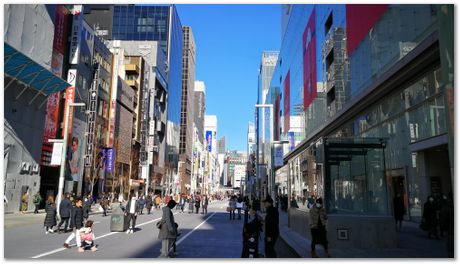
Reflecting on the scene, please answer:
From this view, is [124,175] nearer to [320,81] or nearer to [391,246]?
[320,81]

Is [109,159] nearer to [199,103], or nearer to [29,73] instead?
[29,73]

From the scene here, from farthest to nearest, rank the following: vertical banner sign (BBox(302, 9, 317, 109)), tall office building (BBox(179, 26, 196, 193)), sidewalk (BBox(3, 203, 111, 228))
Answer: tall office building (BBox(179, 26, 196, 193)), vertical banner sign (BBox(302, 9, 317, 109)), sidewalk (BBox(3, 203, 111, 228))

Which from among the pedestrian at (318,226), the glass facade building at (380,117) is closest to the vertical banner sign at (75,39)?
the glass facade building at (380,117)

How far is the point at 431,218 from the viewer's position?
46.8ft

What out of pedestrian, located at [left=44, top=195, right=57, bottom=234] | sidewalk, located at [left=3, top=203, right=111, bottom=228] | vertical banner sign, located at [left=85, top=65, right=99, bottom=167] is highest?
vertical banner sign, located at [left=85, top=65, right=99, bottom=167]

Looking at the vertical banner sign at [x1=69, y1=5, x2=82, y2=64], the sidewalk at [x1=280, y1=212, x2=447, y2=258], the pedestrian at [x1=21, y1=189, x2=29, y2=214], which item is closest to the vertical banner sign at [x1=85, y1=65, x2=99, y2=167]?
the vertical banner sign at [x1=69, y1=5, x2=82, y2=64]

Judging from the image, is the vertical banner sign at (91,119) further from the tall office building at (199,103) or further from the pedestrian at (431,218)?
the tall office building at (199,103)

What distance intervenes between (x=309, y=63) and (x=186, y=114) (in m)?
93.4

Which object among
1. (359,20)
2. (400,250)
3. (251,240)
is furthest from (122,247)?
(359,20)

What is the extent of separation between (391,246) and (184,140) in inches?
4641

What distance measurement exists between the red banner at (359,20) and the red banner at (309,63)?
1016cm

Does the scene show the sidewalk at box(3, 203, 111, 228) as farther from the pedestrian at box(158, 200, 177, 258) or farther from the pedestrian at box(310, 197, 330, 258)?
the pedestrian at box(310, 197, 330, 258)

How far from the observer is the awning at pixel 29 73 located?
26.7 m

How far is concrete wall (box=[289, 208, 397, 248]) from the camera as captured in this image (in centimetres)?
1212
